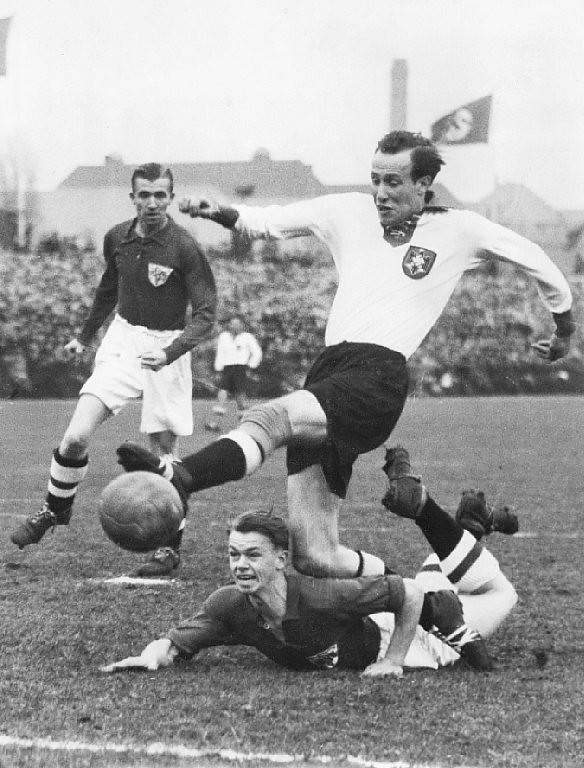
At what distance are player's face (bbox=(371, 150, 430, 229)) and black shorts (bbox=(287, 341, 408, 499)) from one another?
1.83 ft

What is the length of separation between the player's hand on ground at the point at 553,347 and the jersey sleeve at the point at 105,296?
9.50ft

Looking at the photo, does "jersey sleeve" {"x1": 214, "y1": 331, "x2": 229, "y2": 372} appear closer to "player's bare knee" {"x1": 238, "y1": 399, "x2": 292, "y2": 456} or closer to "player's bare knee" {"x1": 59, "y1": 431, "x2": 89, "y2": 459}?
"player's bare knee" {"x1": 59, "y1": 431, "x2": 89, "y2": 459}

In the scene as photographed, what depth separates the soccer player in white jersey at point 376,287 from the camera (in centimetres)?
493

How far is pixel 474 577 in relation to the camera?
5504 millimetres

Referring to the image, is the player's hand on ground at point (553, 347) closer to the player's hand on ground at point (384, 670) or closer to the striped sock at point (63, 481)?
the player's hand on ground at point (384, 670)

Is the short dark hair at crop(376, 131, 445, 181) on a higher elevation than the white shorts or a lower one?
higher

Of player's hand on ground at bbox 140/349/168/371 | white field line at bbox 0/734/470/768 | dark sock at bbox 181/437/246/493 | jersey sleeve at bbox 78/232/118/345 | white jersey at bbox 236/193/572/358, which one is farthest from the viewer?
jersey sleeve at bbox 78/232/118/345

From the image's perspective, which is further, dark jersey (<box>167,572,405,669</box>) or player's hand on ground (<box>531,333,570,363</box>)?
player's hand on ground (<box>531,333,570,363</box>)

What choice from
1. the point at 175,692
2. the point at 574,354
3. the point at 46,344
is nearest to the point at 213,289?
the point at 175,692

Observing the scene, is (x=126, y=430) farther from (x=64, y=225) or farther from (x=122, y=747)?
(x=64, y=225)

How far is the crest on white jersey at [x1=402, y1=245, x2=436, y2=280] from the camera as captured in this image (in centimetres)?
511

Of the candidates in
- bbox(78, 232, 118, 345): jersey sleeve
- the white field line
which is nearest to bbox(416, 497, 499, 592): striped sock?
the white field line

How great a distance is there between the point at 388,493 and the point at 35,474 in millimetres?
8345

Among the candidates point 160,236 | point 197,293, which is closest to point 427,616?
point 197,293
